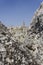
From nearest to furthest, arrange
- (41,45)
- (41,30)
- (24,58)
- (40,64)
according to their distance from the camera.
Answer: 1. (24,58)
2. (40,64)
3. (41,45)
4. (41,30)

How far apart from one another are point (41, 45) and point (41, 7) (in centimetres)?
352

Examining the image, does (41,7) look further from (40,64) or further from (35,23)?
(40,64)

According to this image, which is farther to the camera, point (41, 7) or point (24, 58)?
point (41, 7)

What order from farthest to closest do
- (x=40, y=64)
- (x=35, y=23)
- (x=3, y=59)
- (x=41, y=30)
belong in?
(x=35, y=23)
(x=41, y=30)
(x=40, y=64)
(x=3, y=59)

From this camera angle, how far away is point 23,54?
5820 mm

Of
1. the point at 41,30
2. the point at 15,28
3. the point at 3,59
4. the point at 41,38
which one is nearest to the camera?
the point at 3,59

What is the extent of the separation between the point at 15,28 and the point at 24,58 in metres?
10.3

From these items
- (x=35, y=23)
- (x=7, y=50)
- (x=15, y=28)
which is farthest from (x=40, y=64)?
(x=15, y=28)

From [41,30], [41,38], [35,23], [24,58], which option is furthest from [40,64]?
[35,23]

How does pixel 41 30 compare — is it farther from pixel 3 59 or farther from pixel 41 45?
pixel 3 59

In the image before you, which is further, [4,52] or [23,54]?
[23,54]

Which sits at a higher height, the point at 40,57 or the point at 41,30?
the point at 41,30

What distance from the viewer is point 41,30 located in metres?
9.86

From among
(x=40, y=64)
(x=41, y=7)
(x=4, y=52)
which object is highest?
(x=41, y=7)
